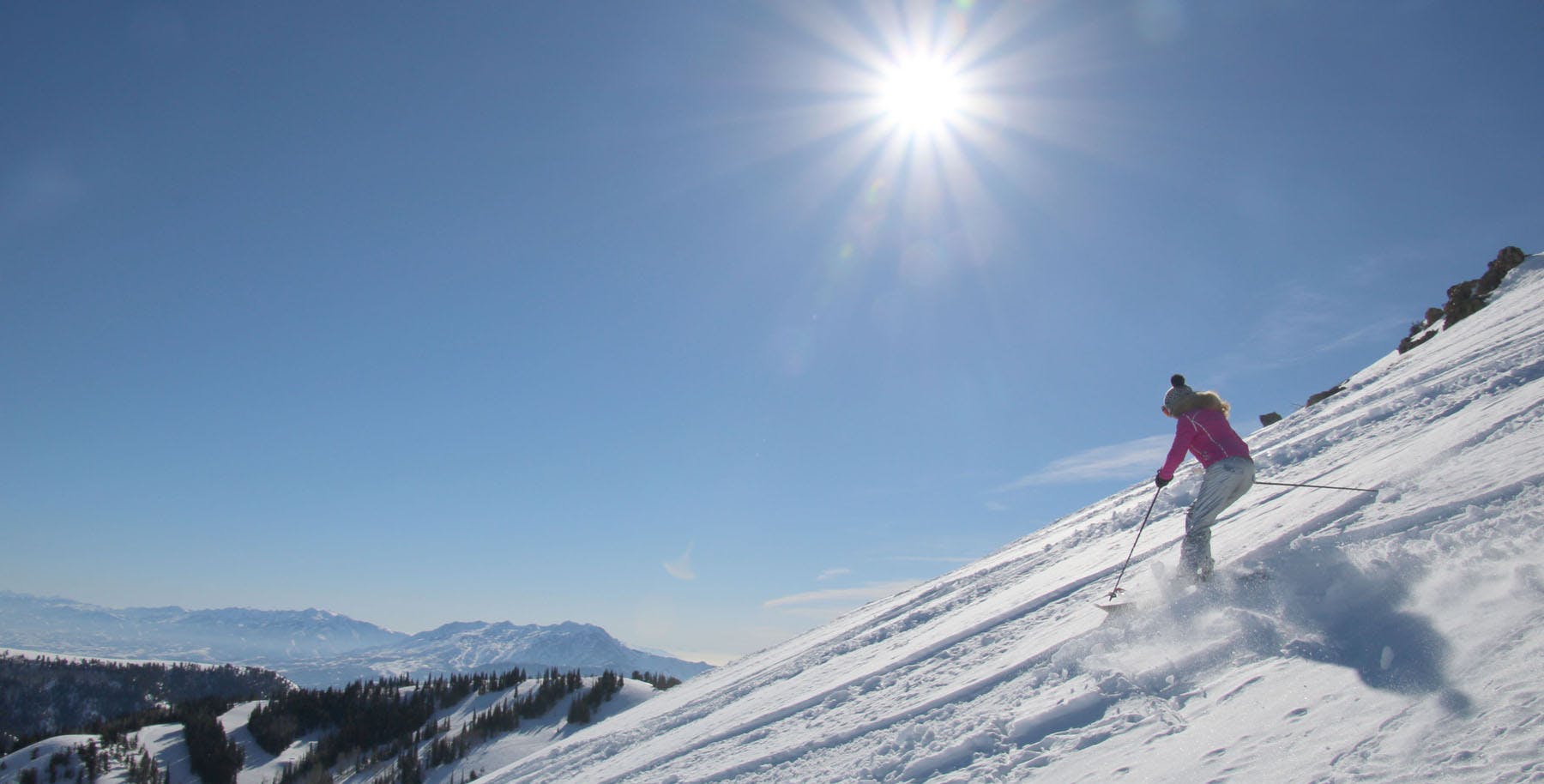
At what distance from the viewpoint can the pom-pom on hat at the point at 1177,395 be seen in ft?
22.3

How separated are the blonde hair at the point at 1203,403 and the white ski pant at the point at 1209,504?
1.73ft

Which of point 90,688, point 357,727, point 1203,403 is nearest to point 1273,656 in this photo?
point 1203,403

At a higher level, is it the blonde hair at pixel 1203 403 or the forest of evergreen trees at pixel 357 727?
the blonde hair at pixel 1203 403

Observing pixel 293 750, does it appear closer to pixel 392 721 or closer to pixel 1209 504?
pixel 392 721

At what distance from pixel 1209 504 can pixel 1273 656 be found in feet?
6.46

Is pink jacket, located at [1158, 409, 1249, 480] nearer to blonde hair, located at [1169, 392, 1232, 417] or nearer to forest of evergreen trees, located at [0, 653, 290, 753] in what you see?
blonde hair, located at [1169, 392, 1232, 417]

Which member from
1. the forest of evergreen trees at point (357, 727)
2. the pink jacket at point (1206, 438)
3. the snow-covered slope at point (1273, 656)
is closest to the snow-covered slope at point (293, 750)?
the forest of evergreen trees at point (357, 727)

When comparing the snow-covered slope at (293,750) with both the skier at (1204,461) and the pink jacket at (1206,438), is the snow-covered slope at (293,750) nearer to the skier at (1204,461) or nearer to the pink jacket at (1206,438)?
the skier at (1204,461)

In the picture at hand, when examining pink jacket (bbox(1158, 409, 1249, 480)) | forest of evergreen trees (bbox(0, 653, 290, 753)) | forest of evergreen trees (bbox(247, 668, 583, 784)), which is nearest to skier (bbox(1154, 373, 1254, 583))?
pink jacket (bbox(1158, 409, 1249, 480))

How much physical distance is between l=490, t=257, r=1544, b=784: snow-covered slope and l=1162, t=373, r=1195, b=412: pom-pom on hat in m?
1.48

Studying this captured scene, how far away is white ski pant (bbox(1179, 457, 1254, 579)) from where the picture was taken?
6.16 metres

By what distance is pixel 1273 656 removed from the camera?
4.53 meters

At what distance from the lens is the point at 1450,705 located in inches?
130

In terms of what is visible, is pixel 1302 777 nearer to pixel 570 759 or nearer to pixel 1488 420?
pixel 1488 420
